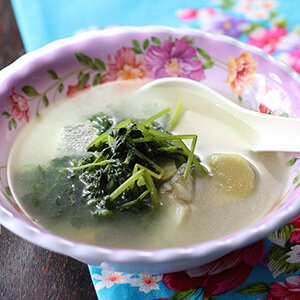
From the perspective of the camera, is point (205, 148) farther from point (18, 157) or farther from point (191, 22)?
point (191, 22)

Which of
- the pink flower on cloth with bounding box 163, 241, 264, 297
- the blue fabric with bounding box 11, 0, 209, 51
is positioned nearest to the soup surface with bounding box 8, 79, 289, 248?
the pink flower on cloth with bounding box 163, 241, 264, 297

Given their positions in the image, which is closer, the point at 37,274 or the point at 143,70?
the point at 37,274

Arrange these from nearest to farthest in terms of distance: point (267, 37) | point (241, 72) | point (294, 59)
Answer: point (241, 72)
point (294, 59)
point (267, 37)

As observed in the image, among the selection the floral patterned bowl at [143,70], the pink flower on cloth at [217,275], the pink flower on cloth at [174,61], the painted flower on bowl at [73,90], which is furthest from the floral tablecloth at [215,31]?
the painted flower on bowl at [73,90]

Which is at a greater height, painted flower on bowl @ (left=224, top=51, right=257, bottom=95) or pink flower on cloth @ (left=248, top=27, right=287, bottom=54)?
painted flower on bowl @ (left=224, top=51, right=257, bottom=95)

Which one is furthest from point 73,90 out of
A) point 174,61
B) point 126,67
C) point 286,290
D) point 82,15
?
point 286,290

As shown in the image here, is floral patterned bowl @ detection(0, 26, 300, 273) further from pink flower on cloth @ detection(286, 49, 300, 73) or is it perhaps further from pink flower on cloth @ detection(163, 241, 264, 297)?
pink flower on cloth @ detection(286, 49, 300, 73)

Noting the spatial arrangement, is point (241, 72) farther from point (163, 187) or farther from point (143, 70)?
point (163, 187)
